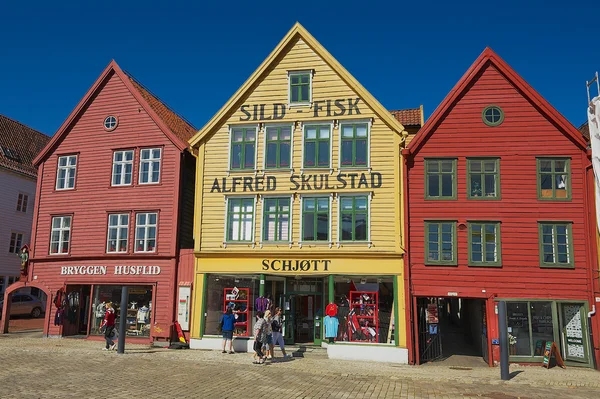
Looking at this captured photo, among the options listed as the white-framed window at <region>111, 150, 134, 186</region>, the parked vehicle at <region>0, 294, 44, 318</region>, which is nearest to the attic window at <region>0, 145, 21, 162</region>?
the parked vehicle at <region>0, 294, 44, 318</region>

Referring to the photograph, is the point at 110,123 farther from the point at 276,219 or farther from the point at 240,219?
the point at 276,219

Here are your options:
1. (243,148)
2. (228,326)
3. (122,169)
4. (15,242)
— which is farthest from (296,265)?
(15,242)

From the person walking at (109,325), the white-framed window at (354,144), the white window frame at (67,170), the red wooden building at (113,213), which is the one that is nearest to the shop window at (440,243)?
the white-framed window at (354,144)

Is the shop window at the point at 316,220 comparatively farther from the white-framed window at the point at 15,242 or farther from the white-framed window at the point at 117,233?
the white-framed window at the point at 15,242

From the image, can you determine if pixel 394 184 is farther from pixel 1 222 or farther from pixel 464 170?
pixel 1 222

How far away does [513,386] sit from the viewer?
15.9 m

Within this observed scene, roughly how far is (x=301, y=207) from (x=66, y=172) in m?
12.6

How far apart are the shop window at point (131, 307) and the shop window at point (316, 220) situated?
7.81m

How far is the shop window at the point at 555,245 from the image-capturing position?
20875mm

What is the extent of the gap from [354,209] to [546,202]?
7.52 metres

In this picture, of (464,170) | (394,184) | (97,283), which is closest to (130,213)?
(97,283)

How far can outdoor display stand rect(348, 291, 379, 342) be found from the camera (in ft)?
71.6

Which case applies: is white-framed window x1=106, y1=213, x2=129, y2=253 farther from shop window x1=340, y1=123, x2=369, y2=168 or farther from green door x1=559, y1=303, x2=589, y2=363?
green door x1=559, y1=303, x2=589, y2=363

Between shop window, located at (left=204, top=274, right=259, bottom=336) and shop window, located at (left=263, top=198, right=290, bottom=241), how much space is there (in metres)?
1.93
